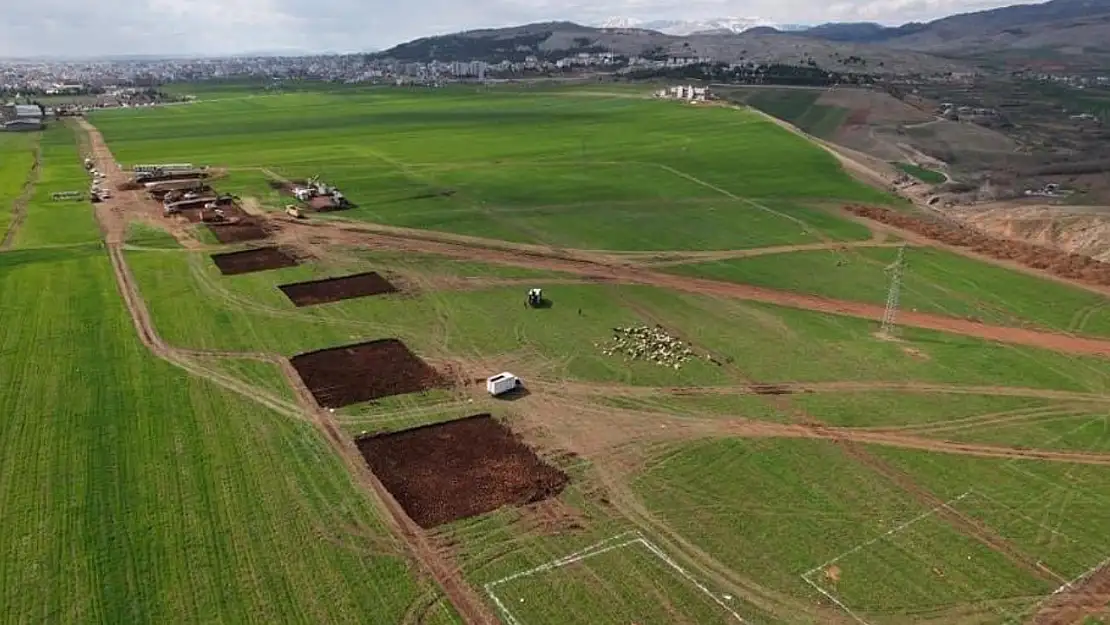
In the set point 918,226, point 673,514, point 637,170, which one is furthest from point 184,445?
point 637,170

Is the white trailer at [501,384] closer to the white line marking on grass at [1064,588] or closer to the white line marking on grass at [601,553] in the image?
the white line marking on grass at [601,553]

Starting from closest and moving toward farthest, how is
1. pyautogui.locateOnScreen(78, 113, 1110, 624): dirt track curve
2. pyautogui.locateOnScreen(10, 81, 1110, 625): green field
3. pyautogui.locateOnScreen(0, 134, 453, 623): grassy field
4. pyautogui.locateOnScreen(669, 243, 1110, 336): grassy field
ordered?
pyautogui.locateOnScreen(0, 134, 453, 623): grassy field < pyautogui.locateOnScreen(10, 81, 1110, 625): green field < pyautogui.locateOnScreen(78, 113, 1110, 624): dirt track curve < pyautogui.locateOnScreen(669, 243, 1110, 336): grassy field

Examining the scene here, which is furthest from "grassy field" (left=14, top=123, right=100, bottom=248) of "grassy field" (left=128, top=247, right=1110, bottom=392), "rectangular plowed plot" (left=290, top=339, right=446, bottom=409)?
"rectangular plowed plot" (left=290, top=339, right=446, bottom=409)

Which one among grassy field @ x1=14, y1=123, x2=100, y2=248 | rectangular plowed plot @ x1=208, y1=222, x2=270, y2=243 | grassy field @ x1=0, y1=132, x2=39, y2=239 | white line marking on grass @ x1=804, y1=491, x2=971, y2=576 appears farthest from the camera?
grassy field @ x1=0, y1=132, x2=39, y2=239

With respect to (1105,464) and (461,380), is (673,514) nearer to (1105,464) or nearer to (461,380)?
(461,380)

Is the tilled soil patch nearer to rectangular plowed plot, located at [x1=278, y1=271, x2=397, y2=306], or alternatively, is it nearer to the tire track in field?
rectangular plowed plot, located at [x1=278, y1=271, x2=397, y2=306]

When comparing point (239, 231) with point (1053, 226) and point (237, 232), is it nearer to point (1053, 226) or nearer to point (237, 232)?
point (237, 232)
